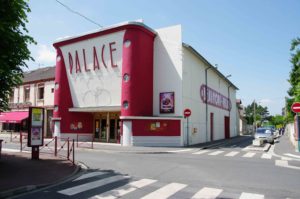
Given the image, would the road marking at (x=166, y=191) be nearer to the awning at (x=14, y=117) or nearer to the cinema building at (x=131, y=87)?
the cinema building at (x=131, y=87)

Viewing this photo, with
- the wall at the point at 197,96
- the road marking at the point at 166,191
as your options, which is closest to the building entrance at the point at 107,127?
the wall at the point at 197,96

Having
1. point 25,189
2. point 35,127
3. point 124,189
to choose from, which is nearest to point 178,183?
point 124,189

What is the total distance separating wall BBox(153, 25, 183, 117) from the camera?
23.8 meters

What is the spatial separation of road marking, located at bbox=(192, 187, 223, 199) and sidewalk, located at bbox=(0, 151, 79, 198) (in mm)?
4450

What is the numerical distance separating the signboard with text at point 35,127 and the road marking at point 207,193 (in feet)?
30.2

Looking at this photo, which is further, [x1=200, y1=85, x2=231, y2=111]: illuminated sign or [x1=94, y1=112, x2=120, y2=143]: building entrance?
[x1=200, y1=85, x2=231, y2=111]: illuminated sign

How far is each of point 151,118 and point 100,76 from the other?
7.24m

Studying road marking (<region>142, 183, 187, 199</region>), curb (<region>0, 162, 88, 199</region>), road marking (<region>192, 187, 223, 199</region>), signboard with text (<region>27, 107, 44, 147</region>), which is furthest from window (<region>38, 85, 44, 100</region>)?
road marking (<region>192, 187, 223, 199</region>)

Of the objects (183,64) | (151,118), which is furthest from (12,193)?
(183,64)

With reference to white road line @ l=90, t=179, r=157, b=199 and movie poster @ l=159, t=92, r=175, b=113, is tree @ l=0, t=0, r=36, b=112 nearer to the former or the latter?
white road line @ l=90, t=179, r=157, b=199

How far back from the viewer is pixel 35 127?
13.6m

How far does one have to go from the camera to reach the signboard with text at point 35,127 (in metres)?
13.2

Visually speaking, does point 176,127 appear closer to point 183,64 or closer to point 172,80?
point 172,80

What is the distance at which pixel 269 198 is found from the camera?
6629mm
